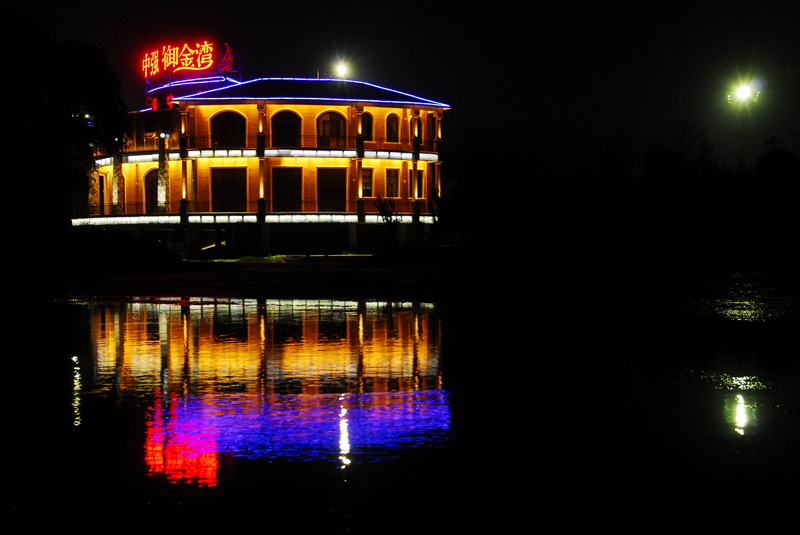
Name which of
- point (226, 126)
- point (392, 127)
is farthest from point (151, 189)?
point (392, 127)

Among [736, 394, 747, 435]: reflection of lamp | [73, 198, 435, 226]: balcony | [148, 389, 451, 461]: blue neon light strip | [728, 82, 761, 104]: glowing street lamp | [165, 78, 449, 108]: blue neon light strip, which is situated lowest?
[736, 394, 747, 435]: reflection of lamp

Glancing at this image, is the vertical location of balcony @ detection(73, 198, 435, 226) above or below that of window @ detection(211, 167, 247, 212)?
below

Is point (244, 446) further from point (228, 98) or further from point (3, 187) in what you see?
point (228, 98)

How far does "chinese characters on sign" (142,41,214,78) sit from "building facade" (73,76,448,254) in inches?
47.2

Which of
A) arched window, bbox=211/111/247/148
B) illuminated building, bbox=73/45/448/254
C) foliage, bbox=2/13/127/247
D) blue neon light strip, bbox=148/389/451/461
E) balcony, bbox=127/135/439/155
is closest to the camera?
blue neon light strip, bbox=148/389/451/461

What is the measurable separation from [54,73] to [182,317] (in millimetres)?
28141

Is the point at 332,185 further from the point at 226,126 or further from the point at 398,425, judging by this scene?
the point at 398,425

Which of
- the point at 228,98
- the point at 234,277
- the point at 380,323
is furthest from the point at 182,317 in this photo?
the point at 228,98

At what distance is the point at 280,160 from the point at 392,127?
8.13m

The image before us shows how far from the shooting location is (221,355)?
1262 cm

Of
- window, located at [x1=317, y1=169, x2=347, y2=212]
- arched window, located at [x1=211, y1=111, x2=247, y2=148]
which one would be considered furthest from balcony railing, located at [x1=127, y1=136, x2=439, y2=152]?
window, located at [x1=317, y1=169, x2=347, y2=212]

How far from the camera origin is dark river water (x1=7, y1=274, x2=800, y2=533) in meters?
5.75

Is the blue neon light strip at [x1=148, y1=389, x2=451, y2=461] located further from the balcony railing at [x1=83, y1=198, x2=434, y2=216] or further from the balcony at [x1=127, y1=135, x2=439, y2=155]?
the balcony at [x1=127, y1=135, x2=439, y2=155]

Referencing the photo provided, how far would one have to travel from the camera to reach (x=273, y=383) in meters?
10.3
